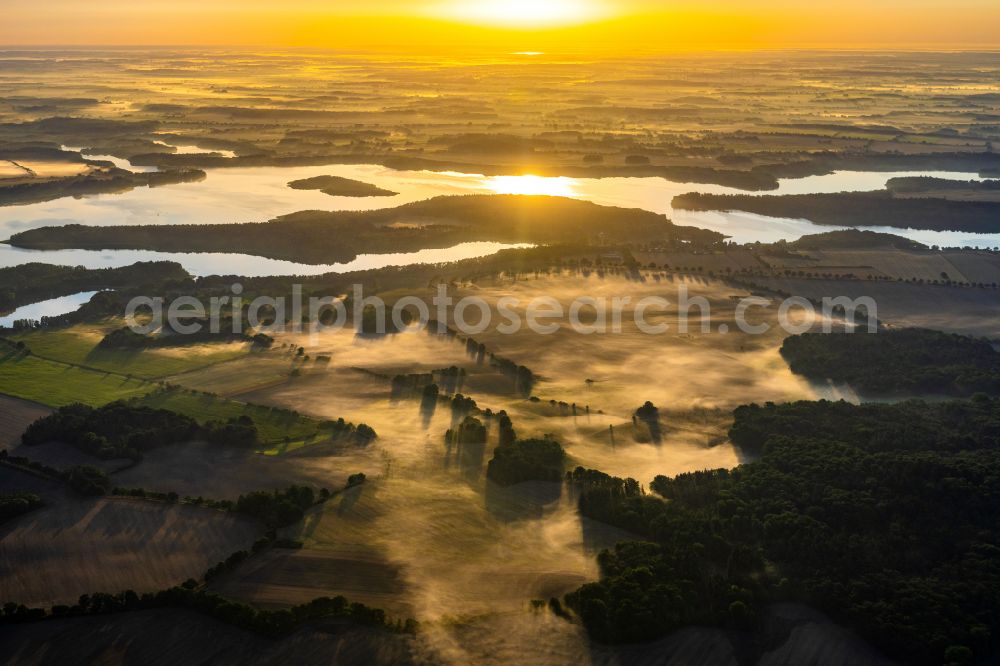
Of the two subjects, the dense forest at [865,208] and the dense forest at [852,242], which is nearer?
the dense forest at [852,242]

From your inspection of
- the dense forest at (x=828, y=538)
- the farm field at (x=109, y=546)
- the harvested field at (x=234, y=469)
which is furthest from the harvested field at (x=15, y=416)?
the dense forest at (x=828, y=538)

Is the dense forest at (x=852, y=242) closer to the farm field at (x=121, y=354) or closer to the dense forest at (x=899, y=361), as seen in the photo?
the dense forest at (x=899, y=361)

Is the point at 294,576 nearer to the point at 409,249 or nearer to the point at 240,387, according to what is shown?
the point at 240,387

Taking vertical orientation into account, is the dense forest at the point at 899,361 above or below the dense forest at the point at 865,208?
below

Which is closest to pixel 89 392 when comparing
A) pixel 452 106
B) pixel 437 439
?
pixel 437 439

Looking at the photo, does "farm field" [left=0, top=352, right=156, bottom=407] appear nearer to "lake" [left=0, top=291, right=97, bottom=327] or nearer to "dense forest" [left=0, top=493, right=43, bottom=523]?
"lake" [left=0, top=291, right=97, bottom=327]

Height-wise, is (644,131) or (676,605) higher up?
Result: (644,131)

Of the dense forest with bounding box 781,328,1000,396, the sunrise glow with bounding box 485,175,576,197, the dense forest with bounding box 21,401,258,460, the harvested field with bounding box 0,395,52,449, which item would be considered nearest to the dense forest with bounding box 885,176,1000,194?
the sunrise glow with bounding box 485,175,576,197
